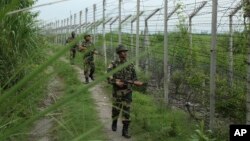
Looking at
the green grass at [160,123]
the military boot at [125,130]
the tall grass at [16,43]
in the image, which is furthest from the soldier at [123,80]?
the tall grass at [16,43]

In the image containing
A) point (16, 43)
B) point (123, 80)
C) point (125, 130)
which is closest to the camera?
point (16, 43)

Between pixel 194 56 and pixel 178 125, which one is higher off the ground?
pixel 194 56

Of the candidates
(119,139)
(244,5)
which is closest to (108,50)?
(119,139)

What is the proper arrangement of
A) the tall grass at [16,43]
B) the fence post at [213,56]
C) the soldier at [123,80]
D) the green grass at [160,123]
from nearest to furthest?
the tall grass at [16,43]
the fence post at [213,56]
the soldier at [123,80]
the green grass at [160,123]

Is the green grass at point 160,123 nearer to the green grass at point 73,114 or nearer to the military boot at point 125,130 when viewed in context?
the military boot at point 125,130

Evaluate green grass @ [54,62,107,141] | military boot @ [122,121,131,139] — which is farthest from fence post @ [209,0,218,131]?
green grass @ [54,62,107,141]

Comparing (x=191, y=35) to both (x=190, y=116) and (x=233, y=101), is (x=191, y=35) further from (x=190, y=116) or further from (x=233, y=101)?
(x=233, y=101)

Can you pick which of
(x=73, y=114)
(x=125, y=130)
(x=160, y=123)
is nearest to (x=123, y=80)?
(x=125, y=130)

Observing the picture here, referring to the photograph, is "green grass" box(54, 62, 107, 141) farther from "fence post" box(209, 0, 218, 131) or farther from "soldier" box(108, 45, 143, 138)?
"soldier" box(108, 45, 143, 138)

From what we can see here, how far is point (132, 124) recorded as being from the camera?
895 cm

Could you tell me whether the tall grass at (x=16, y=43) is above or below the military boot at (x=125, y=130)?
above

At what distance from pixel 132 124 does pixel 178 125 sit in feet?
3.43

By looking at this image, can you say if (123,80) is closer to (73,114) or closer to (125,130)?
(125,130)

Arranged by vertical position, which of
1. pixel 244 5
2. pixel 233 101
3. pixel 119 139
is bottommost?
pixel 119 139
